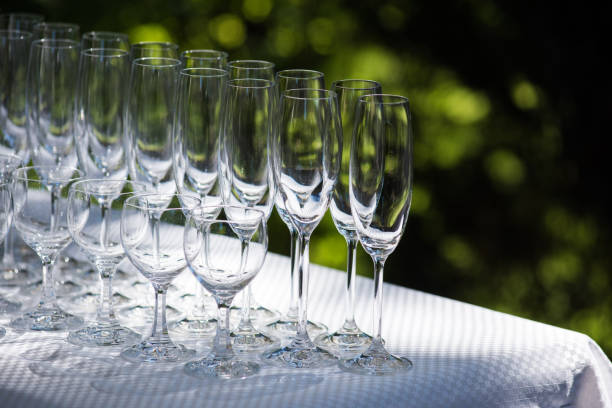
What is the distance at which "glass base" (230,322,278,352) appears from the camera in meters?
1.32

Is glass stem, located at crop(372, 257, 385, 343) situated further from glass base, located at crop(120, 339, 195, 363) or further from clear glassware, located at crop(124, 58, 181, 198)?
clear glassware, located at crop(124, 58, 181, 198)

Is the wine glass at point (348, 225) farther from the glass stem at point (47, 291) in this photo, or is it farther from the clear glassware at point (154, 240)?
the glass stem at point (47, 291)

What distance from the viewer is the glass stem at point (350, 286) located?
4.37 ft

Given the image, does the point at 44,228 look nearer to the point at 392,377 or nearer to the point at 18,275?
the point at 18,275

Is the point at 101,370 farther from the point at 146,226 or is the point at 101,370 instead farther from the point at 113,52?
the point at 113,52

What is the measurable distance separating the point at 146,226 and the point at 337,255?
2.02m

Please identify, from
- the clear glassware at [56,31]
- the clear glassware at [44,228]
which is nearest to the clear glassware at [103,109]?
the clear glassware at [44,228]

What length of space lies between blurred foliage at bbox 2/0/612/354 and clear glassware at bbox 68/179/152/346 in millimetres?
1856

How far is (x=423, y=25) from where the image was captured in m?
3.08

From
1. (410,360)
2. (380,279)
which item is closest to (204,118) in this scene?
(380,279)

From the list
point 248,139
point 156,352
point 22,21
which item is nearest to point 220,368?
point 156,352

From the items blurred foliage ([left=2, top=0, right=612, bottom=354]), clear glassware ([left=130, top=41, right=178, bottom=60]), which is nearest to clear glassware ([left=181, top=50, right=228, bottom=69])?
clear glassware ([left=130, top=41, right=178, bottom=60])

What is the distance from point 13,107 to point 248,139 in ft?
2.09

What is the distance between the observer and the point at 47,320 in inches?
53.9
